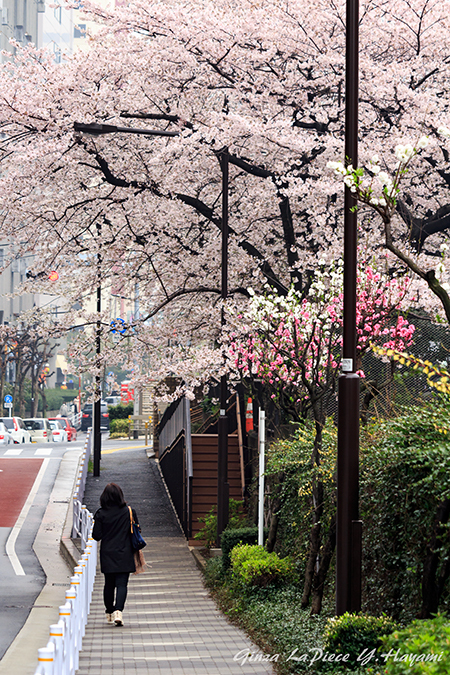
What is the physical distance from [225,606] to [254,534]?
1767 millimetres

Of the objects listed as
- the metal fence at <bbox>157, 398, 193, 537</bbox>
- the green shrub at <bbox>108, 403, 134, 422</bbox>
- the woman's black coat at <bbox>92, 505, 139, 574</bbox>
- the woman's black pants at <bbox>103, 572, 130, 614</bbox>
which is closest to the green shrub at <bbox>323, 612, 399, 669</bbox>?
the woman's black coat at <bbox>92, 505, 139, 574</bbox>

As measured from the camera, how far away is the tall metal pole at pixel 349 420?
637 centimetres

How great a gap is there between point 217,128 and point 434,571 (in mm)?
10046

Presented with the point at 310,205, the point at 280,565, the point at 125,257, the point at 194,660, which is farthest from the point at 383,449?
the point at 125,257

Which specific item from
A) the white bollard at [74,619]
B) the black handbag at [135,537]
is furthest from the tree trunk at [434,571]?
the black handbag at [135,537]

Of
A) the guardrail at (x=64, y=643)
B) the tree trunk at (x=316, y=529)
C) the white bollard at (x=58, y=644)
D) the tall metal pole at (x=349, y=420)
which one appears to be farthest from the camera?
the tree trunk at (x=316, y=529)

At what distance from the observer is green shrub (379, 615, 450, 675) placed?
3857 mm

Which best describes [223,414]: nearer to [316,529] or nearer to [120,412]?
[316,529]

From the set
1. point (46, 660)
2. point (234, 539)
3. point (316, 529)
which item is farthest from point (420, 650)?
point (234, 539)

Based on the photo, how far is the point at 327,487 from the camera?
362 inches

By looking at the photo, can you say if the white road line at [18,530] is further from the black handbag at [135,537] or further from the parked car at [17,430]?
the parked car at [17,430]

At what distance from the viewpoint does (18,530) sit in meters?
18.9

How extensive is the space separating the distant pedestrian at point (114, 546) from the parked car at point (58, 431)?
4001 cm

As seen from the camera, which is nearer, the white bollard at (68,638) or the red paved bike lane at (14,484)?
the white bollard at (68,638)
